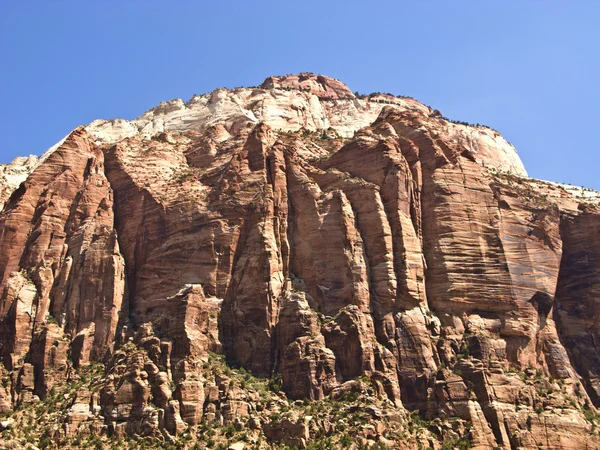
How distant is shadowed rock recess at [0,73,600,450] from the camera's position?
7825cm

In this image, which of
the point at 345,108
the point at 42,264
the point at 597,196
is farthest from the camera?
the point at 345,108

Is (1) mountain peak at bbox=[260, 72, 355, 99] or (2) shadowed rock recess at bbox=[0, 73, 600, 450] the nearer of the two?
(2) shadowed rock recess at bbox=[0, 73, 600, 450]

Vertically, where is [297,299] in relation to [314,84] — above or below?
below

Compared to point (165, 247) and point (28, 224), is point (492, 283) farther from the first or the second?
point (28, 224)

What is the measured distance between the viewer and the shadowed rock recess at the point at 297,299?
7825 cm

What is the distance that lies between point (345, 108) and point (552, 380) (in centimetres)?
7362

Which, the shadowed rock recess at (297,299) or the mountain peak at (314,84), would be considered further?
the mountain peak at (314,84)

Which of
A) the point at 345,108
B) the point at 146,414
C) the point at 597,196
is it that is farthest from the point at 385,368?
the point at 345,108

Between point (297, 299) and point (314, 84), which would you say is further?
point (314, 84)

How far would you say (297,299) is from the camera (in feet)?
283

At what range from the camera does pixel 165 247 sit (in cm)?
9531

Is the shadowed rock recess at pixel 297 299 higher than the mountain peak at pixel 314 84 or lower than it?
lower

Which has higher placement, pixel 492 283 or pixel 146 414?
pixel 492 283

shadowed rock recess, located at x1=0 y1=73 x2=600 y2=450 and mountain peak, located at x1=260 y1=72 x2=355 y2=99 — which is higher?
mountain peak, located at x1=260 y1=72 x2=355 y2=99
